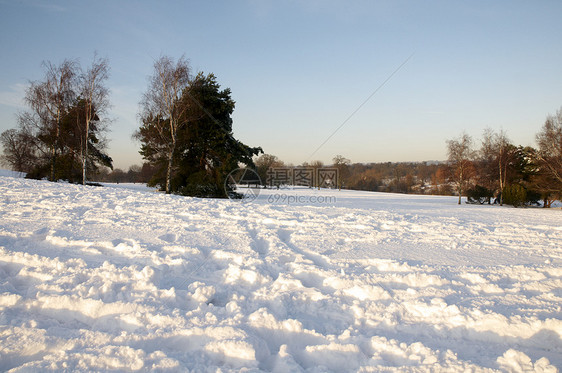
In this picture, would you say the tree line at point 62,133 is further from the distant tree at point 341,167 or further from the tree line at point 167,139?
the distant tree at point 341,167

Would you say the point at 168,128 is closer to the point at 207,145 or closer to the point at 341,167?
the point at 207,145

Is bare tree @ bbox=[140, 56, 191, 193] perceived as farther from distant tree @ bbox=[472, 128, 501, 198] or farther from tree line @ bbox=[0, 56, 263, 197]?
distant tree @ bbox=[472, 128, 501, 198]

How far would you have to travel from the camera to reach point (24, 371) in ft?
6.25

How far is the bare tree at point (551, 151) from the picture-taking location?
19328 millimetres

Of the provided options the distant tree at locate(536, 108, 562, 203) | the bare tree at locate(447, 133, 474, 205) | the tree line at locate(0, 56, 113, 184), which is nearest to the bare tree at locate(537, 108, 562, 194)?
the distant tree at locate(536, 108, 562, 203)

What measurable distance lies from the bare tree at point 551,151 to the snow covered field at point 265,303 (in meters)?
19.9

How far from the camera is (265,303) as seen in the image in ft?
Answer: 9.98

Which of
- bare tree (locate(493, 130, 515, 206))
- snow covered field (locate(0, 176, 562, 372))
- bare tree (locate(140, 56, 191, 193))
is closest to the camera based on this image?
snow covered field (locate(0, 176, 562, 372))

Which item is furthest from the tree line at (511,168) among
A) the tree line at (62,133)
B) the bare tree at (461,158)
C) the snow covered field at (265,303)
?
the tree line at (62,133)

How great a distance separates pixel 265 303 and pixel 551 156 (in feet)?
87.3

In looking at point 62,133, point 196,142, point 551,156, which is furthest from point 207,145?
point 551,156

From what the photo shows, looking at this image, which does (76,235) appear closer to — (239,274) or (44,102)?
(239,274)

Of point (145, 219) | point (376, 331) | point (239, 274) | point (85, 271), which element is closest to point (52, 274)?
point (85, 271)

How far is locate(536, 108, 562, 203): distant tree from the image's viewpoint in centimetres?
1944
